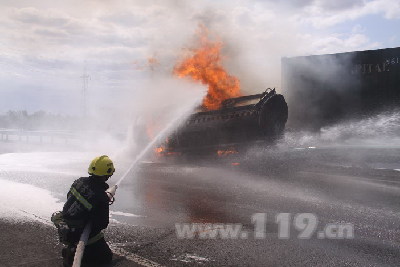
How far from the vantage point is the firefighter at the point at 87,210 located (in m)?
4.09

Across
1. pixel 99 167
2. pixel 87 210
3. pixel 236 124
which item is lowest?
pixel 87 210

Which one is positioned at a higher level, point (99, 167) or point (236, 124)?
point (236, 124)

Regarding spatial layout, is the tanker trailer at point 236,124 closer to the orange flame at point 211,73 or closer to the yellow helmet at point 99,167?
the orange flame at point 211,73

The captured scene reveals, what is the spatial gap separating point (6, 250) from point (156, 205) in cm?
320

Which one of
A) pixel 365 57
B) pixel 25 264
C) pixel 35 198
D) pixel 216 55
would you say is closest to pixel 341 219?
pixel 25 264

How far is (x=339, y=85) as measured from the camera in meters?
16.4

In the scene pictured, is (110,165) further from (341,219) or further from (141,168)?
(141,168)

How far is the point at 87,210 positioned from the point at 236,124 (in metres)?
9.46

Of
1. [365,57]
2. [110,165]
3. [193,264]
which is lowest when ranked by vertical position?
[193,264]

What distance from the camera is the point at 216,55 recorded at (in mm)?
15570
